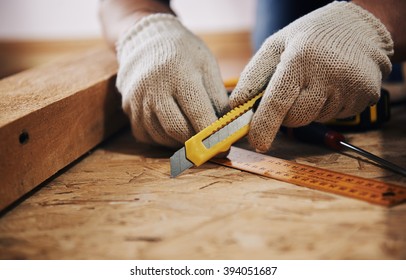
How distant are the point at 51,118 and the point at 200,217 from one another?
1.10ft

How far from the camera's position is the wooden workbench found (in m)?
0.55

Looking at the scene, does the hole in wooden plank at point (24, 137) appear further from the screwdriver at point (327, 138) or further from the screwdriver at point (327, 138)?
the screwdriver at point (327, 138)

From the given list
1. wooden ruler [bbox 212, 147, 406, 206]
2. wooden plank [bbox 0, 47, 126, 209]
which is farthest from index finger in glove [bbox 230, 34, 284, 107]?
wooden plank [bbox 0, 47, 126, 209]

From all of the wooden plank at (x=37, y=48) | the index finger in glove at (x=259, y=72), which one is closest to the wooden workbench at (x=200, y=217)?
the index finger in glove at (x=259, y=72)

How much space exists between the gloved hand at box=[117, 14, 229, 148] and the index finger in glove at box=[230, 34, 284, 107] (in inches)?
2.6

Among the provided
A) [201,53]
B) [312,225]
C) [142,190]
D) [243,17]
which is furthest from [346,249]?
[243,17]

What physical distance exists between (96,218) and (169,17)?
488mm

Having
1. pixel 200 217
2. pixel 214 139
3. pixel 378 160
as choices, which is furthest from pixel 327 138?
pixel 200 217

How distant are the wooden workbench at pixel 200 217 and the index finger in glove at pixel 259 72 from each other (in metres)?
0.13

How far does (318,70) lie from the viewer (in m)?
0.71

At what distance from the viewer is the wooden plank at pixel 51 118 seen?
69 cm

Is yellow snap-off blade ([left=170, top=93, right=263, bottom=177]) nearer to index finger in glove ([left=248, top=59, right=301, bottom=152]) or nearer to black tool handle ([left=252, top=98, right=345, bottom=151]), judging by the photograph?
index finger in glove ([left=248, top=59, right=301, bottom=152])

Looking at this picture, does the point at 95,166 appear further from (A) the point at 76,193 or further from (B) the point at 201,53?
(B) the point at 201,53
